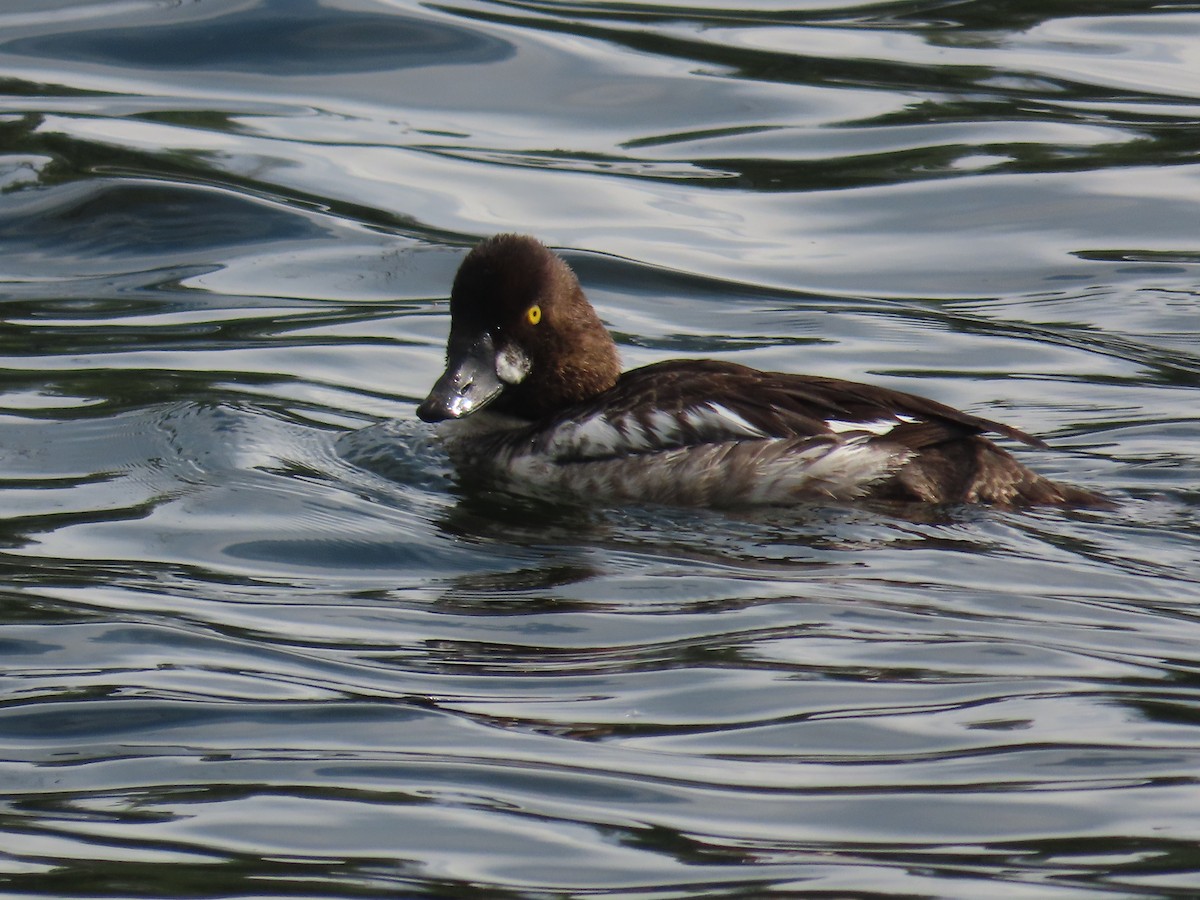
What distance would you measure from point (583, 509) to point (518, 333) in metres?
0.95

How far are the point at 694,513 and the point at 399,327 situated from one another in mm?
3560

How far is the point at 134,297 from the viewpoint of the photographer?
11586 millimetres

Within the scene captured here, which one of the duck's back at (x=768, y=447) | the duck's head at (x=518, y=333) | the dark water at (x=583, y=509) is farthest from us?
the duck's head at (x=518, y=333)

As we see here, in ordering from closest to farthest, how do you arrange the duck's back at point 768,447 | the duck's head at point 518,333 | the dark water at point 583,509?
the dark water at point 583,509 < the duck's back at point 768,447 < the duck's head at point 518,333

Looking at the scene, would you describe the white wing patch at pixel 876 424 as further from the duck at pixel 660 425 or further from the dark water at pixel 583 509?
the dark water at pixel 583 509

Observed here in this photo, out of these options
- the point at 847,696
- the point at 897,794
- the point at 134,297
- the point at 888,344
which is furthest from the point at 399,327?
the point at 897,794

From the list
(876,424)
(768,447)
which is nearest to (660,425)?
(768,447)

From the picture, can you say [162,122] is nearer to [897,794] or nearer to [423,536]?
[423,536]

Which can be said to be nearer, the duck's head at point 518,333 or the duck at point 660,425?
the duck at point 660,425

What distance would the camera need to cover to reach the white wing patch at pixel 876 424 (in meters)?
7.95

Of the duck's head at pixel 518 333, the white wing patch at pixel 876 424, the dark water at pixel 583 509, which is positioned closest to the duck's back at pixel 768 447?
the white wing patch at pixel 876 424

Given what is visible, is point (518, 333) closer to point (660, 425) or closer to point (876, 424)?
point (660, 425)

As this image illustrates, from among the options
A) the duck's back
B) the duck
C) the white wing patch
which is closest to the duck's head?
the duck

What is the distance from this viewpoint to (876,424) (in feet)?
26.1
